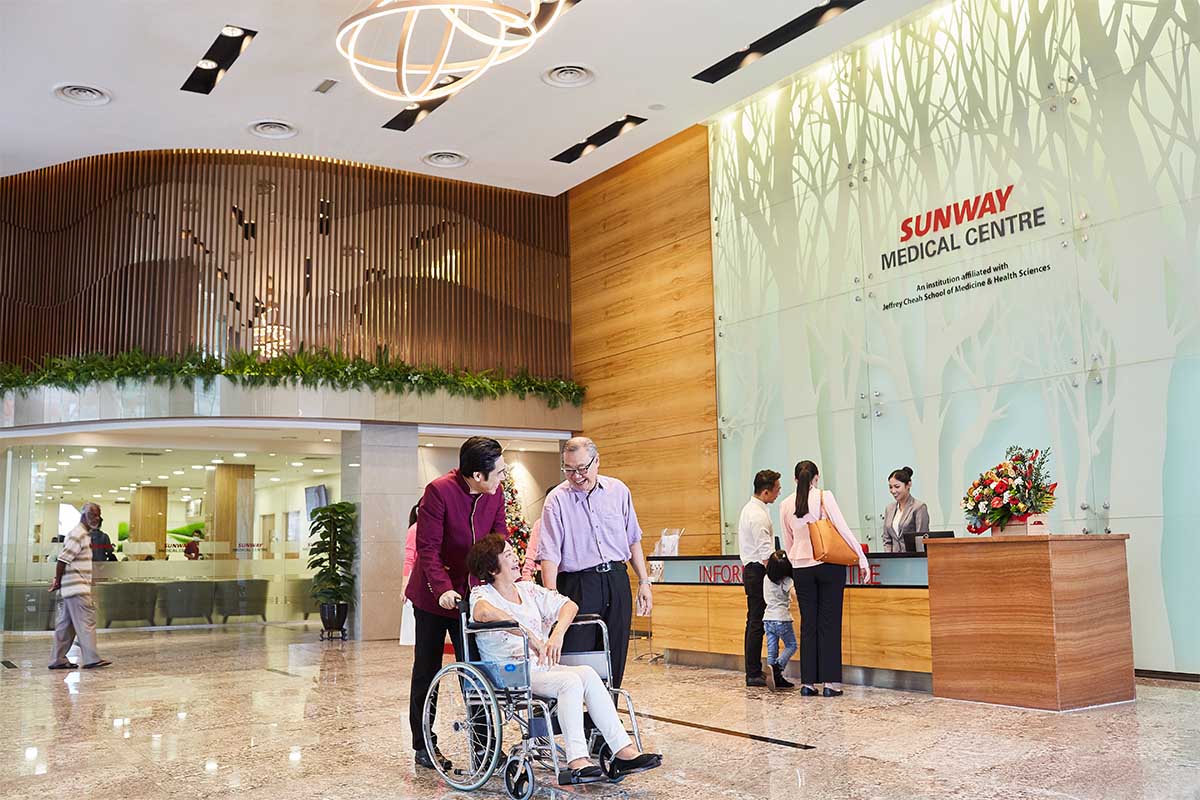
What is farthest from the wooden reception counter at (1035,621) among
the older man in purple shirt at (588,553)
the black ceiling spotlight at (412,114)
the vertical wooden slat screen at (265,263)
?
the vertical wooden slat screen at (265,263)

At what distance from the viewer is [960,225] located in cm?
941

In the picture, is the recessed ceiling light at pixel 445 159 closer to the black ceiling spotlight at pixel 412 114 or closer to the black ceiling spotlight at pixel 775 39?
the black ceiling spotlight at pixel 412 114

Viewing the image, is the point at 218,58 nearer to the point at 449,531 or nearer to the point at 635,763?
the point at 449,531

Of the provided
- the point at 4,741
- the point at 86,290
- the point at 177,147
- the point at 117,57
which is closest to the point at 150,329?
the point at 86,290

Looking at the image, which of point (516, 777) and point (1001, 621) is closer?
point (516, 777)

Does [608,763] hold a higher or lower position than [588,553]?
lower

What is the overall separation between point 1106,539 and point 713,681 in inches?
120

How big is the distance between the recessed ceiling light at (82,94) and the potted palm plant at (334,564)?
528 cm

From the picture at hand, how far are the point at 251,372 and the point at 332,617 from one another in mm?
3151

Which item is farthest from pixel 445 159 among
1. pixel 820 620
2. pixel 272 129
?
pixel 820 620

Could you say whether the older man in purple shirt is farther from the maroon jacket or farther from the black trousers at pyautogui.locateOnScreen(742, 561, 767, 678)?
the black trousers at pyautogui.locateOnScreen(742, 561, 767, 678)

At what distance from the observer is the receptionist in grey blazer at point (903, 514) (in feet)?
29.0

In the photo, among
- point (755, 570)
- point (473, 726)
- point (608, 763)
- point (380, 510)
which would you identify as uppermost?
point (380, 510)

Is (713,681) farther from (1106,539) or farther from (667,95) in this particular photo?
(667,95)
